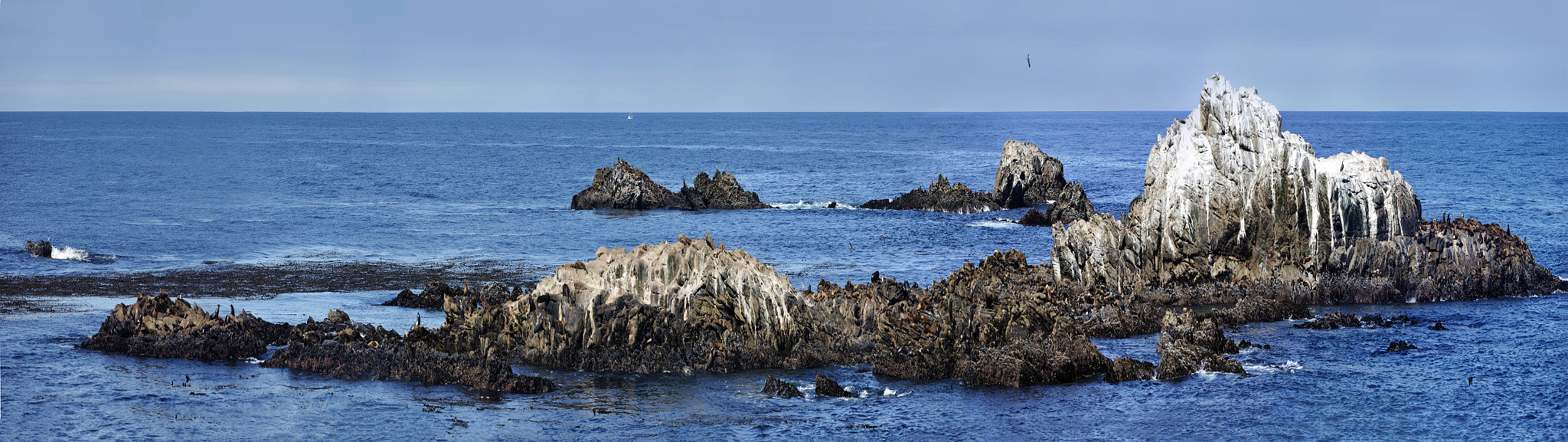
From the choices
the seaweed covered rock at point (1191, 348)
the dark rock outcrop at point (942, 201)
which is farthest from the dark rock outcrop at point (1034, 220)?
the seaweed covered rock at point (1191, 348)

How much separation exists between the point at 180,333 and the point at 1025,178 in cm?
6895

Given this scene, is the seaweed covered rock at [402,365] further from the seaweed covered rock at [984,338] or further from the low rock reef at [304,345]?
the seaweed covered rock at [984,338]

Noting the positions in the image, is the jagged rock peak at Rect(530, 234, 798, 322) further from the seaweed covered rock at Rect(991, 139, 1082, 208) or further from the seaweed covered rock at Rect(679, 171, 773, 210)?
the seaweed covered rock at Rect(679, 171, 773, 210)

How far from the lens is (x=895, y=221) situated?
282 feet

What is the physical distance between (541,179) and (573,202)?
135ft

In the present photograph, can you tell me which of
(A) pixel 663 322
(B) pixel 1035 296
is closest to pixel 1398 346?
(B) pixel 1035 296

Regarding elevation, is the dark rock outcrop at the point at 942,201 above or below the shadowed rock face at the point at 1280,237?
below

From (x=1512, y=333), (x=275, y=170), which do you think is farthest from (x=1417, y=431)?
(x=275, y=170)

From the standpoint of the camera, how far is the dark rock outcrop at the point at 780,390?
3222cm

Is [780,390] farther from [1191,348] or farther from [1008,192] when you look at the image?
[1008,192]

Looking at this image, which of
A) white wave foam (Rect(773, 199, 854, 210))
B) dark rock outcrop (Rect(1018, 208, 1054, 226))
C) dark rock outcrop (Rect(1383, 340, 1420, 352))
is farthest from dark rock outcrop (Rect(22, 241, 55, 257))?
dark rock outcrop (Rect(1383, 340, 1420, 352))

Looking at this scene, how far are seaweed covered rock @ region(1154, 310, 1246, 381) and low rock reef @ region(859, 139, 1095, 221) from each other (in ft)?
169

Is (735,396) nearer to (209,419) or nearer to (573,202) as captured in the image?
(209,419)

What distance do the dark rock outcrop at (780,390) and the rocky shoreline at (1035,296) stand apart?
0.12 metres
